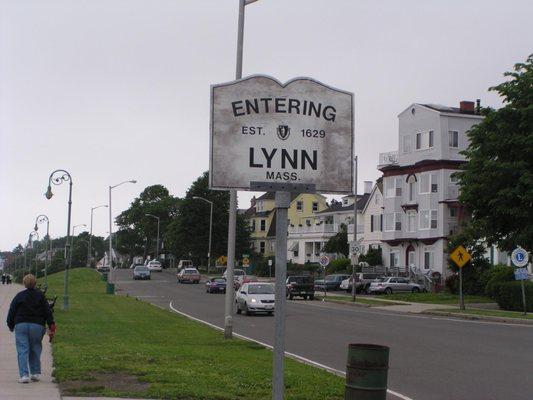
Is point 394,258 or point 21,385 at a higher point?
point 394,258

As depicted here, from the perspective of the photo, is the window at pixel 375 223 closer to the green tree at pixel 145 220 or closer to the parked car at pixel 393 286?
the parked car at pixel 393 286

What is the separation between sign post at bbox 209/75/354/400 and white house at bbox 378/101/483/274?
57213 mm

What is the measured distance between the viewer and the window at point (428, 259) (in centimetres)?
6594

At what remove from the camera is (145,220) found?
149375 mm

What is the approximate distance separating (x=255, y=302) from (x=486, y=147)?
15.5 metres

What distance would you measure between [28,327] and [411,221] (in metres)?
58.1

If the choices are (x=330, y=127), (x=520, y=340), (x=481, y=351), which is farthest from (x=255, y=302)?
(x=330, y=127)

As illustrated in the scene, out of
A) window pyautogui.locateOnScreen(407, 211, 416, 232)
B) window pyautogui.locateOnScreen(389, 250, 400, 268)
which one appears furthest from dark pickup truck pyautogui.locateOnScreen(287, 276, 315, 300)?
window pyautogui.locateOnScreen(389, 250, 400, 268)

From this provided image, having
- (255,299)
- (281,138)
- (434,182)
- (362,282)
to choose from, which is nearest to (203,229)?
(362,282)

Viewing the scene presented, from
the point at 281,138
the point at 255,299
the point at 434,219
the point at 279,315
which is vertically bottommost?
the point at 255,299

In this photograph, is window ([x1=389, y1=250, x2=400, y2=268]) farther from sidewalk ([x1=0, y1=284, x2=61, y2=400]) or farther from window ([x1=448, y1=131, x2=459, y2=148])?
sidewalk ([x1=0, y1=284, x2=61, y2=400])

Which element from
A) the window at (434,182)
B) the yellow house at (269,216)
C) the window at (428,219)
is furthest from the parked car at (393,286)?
the yellow house at (269,216)

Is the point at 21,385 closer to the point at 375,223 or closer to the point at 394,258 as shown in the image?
the point at 394,258

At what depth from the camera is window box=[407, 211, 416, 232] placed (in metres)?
67.8
